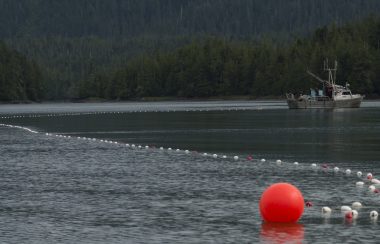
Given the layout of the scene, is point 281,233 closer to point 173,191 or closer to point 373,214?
point 373,214

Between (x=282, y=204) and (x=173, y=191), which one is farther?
(x=173, y=191)

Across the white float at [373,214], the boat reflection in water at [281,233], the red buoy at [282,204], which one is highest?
the red buoy at [282,204]

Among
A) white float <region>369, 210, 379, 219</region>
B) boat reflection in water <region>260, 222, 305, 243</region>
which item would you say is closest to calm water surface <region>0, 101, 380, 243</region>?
boat reflection in water <region>260, 222, 305, 243</region>

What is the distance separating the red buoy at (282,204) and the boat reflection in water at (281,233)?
1.08 feet

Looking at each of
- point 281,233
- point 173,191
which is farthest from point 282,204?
point 173,191

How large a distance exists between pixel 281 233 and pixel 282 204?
1.41 metres

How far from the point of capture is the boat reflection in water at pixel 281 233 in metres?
32.0

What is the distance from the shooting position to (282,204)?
34.4 metres

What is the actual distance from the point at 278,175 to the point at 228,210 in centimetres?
1405

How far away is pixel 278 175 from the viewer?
5216cm

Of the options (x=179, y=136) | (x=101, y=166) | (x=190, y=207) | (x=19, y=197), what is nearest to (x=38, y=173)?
(x=101, y=166)

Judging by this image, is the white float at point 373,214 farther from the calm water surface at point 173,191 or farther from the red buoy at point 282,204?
the red buoy at point 282,204

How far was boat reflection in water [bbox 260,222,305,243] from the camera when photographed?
32034mm

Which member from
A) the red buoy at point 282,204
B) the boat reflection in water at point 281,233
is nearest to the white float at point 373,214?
the red buoy at point 282,204
